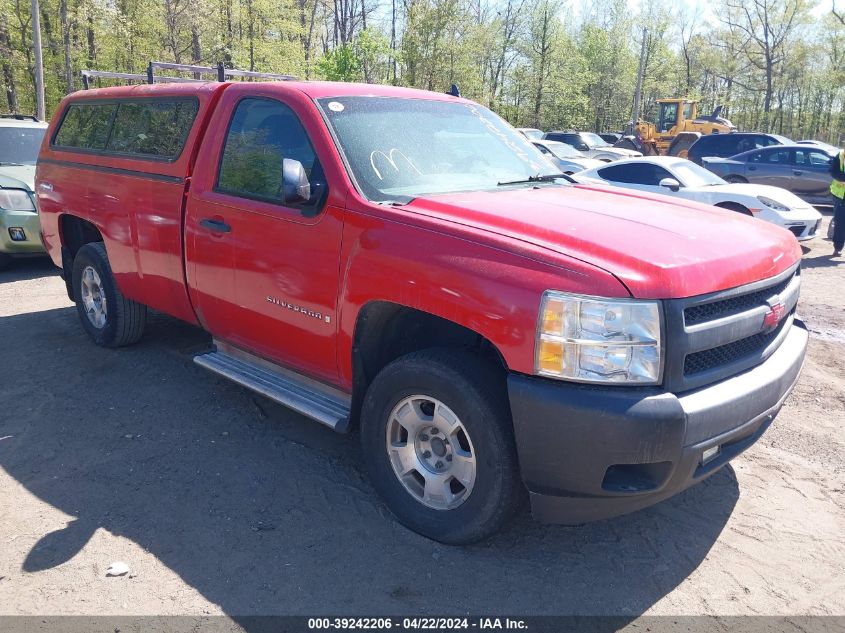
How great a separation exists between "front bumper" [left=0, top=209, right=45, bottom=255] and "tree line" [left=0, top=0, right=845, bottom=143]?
693 inches

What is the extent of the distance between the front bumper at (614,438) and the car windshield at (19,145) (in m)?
9.40

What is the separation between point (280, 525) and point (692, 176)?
9.73 m

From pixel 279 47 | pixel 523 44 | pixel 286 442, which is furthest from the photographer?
pixel 523 44

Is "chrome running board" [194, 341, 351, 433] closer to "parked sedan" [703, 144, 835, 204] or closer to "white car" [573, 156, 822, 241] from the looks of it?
"white car" [573, 156, 822, 241]

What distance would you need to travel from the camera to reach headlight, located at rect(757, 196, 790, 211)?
1059 centimetres

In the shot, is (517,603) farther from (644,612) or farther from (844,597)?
(844,597)

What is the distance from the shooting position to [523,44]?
4547 centimetres

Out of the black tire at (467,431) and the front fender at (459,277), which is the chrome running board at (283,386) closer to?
the black tire at (467,431)

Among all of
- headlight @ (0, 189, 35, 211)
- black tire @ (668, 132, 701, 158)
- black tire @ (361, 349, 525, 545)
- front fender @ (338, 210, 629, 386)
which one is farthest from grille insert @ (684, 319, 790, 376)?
black tire @ (668, 132, 701, 158)

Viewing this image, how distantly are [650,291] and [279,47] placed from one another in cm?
2931

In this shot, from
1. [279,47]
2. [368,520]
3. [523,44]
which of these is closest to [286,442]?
[368,520]

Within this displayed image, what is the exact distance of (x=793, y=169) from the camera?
16312mm

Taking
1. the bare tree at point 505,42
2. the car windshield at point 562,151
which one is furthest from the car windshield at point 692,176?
the bare tree at point 505,42

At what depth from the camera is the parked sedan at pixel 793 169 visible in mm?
16156
